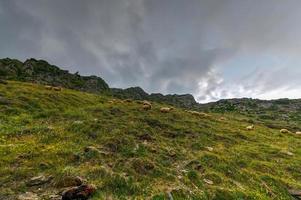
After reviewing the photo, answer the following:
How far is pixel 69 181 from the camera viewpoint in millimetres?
17359

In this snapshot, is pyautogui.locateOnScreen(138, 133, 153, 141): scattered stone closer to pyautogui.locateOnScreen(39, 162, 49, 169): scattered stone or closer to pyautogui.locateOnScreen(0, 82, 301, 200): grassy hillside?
pyautogui.locateOnScreen(0, 82, 301, 200): grassy hillside

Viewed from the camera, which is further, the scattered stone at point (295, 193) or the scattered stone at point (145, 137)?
the scattered stone at point (145, 137)

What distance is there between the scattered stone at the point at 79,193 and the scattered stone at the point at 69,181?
3.04 feet

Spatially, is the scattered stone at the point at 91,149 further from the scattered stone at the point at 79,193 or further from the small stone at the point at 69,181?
the scattered stone at the point at 79,193

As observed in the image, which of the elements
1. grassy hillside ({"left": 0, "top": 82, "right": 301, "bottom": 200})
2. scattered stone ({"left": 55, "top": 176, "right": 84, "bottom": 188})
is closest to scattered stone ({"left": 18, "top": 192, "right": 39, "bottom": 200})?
grassy hillside ({"left": 0, "top": 82, "right": 301, "bottom": 200})

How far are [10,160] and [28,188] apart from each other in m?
4.12

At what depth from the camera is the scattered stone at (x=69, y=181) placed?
17233 mm

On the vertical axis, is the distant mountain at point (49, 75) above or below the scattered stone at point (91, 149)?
above

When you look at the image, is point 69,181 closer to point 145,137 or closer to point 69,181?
point 69,181

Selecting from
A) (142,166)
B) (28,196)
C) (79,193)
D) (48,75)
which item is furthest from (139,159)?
(48,75)

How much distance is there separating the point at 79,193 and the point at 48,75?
140365 millimetres

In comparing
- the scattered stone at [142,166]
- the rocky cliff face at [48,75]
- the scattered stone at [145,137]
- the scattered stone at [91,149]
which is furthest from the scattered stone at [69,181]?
the rocky cliff face at [48,75]

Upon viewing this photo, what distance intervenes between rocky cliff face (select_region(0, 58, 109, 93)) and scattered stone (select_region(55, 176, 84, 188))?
11575 cm

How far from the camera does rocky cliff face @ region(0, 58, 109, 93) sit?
13412 centimetres
